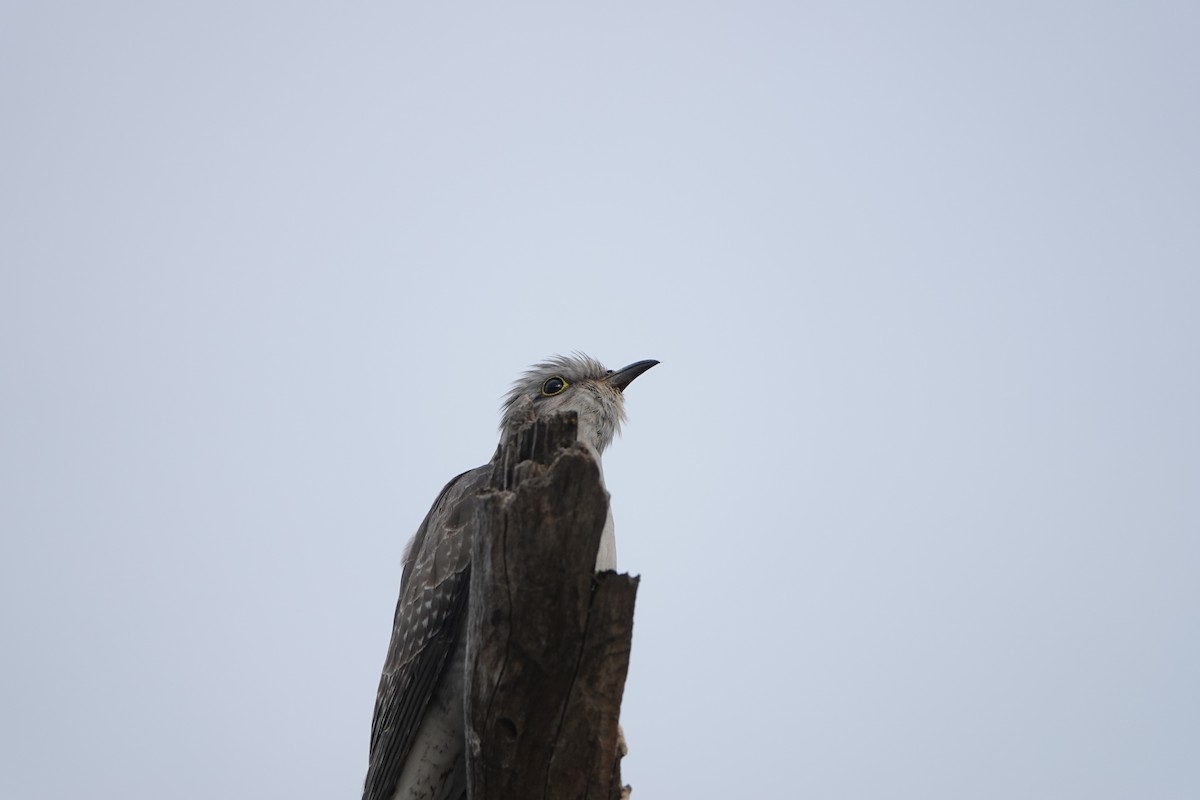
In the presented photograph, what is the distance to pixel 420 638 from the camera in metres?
6.34

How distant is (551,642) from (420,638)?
268 cm

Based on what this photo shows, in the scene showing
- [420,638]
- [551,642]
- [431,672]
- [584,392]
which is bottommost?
[551,642]

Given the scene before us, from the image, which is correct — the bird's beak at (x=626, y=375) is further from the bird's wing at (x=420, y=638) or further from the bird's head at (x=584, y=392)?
the bird's wing at (x=420, y=638)

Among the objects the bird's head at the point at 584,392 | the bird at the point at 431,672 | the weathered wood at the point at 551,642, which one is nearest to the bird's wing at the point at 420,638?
the bird at the point at 431,672

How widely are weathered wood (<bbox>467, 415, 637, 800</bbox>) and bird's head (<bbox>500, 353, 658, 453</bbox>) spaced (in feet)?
13.5

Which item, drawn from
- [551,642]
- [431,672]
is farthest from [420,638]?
[551,642]

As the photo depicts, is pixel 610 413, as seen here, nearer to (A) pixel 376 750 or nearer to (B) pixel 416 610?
(B) pixel 416 610

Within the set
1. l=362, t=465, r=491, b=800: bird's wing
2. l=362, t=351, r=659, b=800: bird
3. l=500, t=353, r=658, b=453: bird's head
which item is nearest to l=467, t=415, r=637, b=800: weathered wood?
l=362, t=351, r=659, b=800: bird

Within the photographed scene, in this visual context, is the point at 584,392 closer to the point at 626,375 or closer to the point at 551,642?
the point at 626,375

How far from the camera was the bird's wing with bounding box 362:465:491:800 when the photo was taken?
20.1 feet

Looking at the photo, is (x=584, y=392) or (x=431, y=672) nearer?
(x=431, y=672)

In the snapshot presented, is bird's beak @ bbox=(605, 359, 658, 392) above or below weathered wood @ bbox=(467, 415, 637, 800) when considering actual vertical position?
above

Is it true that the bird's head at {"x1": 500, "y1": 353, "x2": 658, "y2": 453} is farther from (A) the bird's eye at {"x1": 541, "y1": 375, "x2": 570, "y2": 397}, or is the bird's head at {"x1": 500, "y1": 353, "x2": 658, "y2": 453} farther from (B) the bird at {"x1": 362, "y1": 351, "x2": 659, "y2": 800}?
(B) the bird at {"x1": 362, "y1": 351, "x2": 659, "y2": 800}

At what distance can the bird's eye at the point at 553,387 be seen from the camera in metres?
8.47
